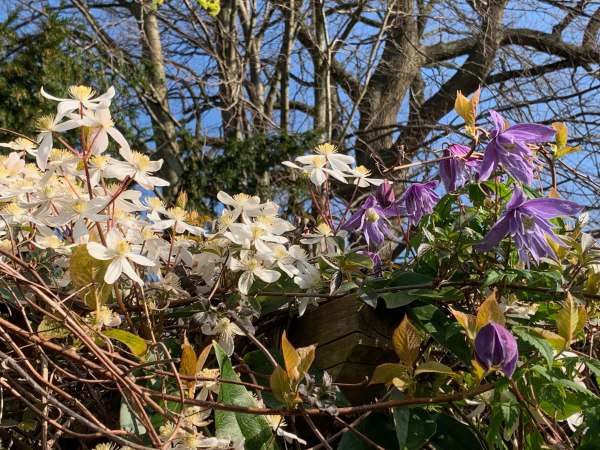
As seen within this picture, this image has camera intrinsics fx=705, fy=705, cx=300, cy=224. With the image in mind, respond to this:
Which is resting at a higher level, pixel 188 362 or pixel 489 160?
pixel 489 160

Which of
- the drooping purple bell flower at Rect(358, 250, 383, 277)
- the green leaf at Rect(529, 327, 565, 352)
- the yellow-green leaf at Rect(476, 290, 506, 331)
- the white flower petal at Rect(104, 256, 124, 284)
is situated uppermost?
the white flower petal at Rect(104, 256, 124, 284)

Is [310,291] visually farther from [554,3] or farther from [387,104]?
[387,104]

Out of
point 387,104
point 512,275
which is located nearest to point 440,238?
point 512,275

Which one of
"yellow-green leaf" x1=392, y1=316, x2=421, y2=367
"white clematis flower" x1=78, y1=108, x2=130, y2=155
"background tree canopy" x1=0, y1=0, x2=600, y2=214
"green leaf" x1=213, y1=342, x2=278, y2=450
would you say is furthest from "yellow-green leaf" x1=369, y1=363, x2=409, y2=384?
"background tree canopy" x1=0, y1=0, x2=600, y2=214

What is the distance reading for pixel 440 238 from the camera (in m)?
0.87

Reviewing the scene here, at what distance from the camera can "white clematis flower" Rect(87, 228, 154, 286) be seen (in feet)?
A: 2.29

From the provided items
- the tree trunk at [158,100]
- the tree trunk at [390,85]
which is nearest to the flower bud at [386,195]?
the tree trunk at [390,85]

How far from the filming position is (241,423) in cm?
70

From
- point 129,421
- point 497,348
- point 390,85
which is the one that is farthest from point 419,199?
point 390,85

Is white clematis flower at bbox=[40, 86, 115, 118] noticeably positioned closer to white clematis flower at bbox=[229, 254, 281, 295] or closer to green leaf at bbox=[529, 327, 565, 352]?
white clematis flower at bbox=[229, 254, 281, 295]

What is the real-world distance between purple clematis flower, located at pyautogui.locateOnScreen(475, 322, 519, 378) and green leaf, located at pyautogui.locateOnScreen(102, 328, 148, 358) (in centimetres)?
33

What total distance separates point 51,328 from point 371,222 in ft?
1.42

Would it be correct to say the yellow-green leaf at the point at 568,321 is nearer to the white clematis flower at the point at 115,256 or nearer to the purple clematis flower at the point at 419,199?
the purple clematis flower at the point at 419,199

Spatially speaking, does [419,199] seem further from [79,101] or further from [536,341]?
[79,101]
